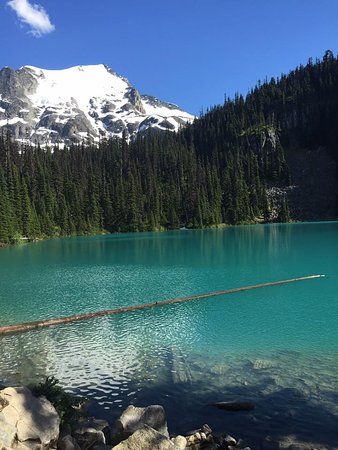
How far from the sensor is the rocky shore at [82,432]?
973cm

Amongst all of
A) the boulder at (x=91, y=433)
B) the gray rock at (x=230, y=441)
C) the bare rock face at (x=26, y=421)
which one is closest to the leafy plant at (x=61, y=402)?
the boulder at (x=91, y=433)

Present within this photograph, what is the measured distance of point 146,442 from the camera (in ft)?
31.6

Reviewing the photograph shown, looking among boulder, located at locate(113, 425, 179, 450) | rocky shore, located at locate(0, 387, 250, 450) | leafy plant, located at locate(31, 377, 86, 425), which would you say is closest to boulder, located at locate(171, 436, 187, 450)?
rocky shore, located at locate(0, 387, 250, 450)

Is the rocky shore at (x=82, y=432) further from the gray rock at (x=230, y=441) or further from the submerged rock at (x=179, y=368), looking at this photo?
the submerged rock at (x=179, y=368)

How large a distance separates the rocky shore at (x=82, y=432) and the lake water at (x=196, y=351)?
4.21ft

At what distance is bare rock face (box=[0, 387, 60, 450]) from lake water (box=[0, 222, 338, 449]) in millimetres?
3483

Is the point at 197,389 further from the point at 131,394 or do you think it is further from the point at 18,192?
the point at 18,192

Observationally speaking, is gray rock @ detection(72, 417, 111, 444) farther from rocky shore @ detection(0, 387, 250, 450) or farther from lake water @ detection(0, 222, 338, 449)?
lake water @ detection(0, 222, 338, 449)

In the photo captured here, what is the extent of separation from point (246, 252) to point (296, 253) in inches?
329

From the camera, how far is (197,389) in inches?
637

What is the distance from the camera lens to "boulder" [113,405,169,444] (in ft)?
37.2

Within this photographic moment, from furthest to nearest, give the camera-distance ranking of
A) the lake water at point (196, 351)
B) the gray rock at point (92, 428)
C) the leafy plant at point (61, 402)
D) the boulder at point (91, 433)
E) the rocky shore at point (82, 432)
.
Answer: the lake water at point (196, 351) < the leafy plant at point (61, 402) < the gray rock at point (92, 428) < the boulder at point (91, 433) < the rocky shore at point (82, 432)

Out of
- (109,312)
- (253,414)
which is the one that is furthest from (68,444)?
(109,312)

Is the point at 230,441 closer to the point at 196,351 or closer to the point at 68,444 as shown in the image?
the point at 68,444
